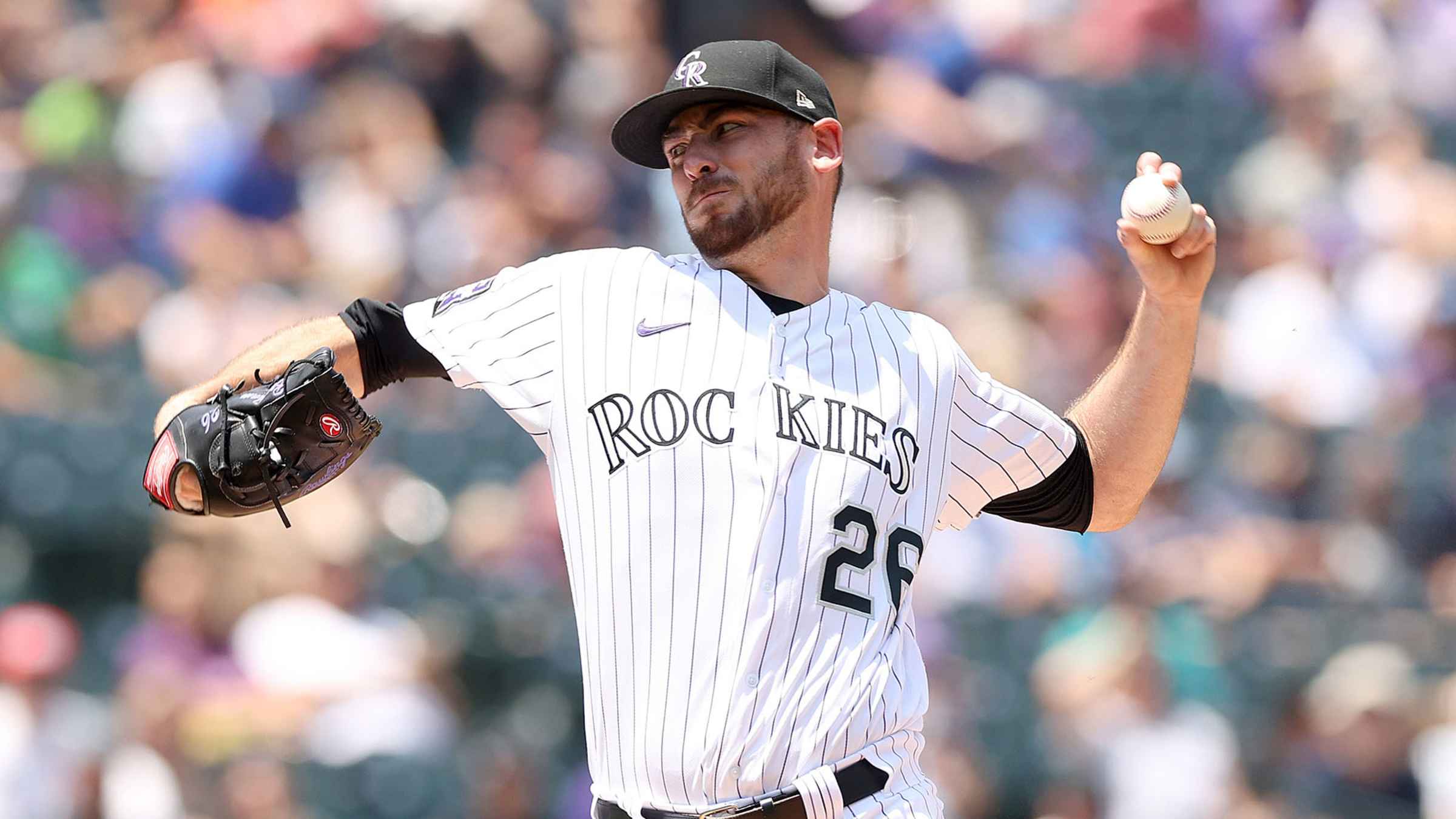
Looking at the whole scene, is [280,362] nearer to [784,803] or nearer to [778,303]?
[778,303]

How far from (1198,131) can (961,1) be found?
1.15 metres

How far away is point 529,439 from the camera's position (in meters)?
6.32

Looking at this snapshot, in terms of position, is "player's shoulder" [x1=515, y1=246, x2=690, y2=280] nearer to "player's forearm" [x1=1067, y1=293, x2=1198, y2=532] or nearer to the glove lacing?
the glove lacing

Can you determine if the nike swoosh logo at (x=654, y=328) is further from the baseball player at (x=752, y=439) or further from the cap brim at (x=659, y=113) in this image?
the cap brim at (x=659, y=113)

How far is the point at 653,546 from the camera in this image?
8.08ft

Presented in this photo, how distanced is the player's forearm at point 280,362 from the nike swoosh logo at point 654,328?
0.44 meters

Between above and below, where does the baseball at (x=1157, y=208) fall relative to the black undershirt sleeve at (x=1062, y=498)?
above

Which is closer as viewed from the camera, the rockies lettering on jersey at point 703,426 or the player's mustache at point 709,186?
the rockies lettering on jersey at point 703,426

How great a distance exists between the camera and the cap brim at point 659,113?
8.87 ft

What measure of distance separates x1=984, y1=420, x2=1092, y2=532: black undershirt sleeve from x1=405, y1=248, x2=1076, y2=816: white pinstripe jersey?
0.73 feet

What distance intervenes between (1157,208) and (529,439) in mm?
3895

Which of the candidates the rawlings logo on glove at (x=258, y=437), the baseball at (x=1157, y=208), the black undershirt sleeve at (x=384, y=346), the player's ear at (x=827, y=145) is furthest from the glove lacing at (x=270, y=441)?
the baseball at (x=1157, y=208)

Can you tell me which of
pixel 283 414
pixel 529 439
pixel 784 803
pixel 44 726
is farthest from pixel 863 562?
pixel 44 726

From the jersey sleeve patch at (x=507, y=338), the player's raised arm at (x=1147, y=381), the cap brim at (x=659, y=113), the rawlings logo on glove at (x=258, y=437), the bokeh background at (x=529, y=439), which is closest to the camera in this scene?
the rawlings logo on glove at (x=258, y=437)
